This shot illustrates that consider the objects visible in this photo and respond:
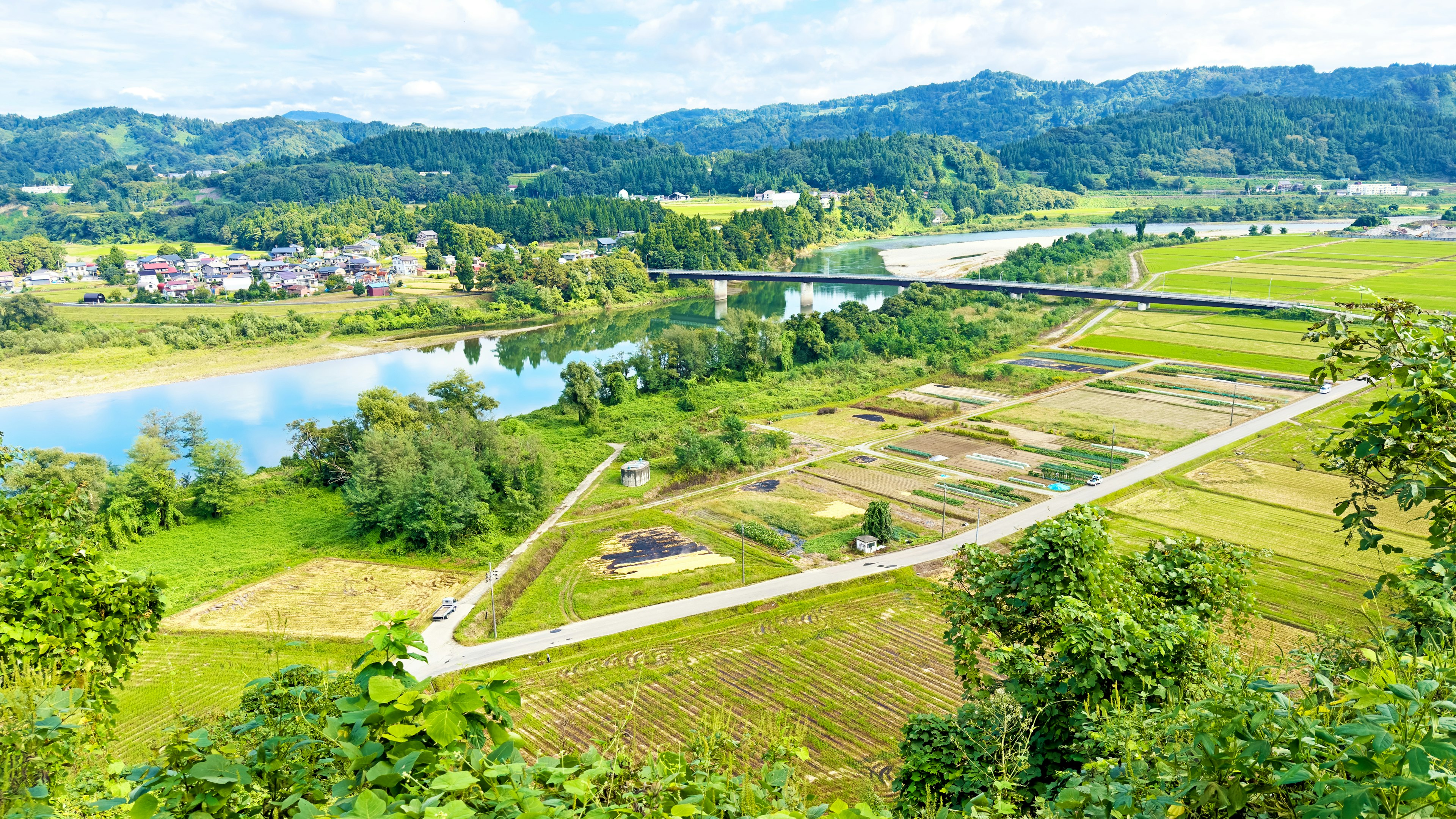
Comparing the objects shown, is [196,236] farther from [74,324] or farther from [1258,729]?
[1258,729]

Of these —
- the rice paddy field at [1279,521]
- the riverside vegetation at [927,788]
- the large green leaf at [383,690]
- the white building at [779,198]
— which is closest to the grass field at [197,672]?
the riverside vegetation at [927,788]

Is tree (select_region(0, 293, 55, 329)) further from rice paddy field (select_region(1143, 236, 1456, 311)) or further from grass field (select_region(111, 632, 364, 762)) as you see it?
rice paddy field (select_region(1143, 236, 1456, 311))

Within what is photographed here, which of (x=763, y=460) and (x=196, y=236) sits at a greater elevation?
(x=196, y=236)

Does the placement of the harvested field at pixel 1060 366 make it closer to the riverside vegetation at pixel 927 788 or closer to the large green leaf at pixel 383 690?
the riverside vegetation at pixel 927 788

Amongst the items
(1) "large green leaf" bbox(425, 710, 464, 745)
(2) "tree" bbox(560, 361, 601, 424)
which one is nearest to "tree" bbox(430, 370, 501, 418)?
(2) "tree" bbox(560, 361, 601, 424)

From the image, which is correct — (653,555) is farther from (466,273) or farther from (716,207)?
(716,207)

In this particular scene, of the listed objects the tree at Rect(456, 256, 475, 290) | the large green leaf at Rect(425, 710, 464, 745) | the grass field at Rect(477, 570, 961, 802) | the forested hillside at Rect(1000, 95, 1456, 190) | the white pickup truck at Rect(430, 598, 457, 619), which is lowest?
the grass field at Rect(477, 570, 961, 802)

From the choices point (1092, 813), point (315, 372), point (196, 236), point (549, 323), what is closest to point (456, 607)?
point (1092, 813)
